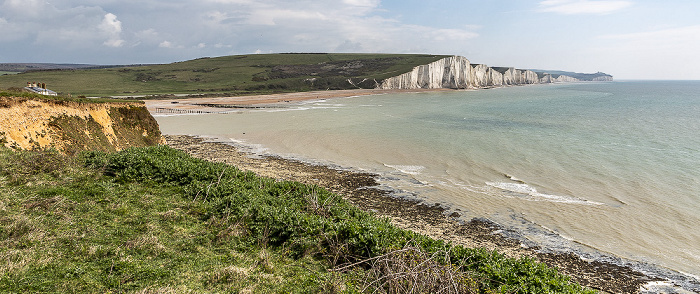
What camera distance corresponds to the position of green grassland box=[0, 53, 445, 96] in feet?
385

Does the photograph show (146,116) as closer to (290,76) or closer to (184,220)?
(184,220)

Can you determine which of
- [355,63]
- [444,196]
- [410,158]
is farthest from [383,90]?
[444,196]

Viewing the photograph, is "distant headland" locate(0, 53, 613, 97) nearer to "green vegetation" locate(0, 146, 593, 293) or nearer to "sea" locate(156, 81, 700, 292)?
"sea" locate(156, 81, 700, 292)

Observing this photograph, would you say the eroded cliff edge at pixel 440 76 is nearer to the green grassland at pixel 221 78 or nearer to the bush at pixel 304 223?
the green grassland at pixel 221 78

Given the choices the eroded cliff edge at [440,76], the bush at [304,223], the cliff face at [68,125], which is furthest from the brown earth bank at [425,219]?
the eroded cliff edge at [440,76]

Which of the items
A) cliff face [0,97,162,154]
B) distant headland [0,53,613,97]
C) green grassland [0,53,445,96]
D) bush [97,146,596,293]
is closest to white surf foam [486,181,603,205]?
bush [97,146,596,293]

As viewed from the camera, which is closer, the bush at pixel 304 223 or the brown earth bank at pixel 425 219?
the bush at pixel 304 223

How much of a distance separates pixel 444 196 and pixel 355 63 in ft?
568

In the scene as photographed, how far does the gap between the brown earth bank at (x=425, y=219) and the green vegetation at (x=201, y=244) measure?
437 cm

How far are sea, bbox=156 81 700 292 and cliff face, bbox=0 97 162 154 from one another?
31.9ft

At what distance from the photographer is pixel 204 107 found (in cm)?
7494

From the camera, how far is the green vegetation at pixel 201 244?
24.1 feet

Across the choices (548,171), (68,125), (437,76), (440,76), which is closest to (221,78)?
(437,76)

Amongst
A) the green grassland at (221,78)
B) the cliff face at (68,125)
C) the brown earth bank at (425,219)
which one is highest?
the green grassland at (221,78)
